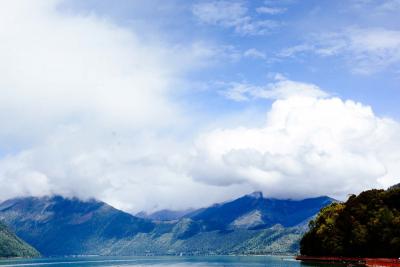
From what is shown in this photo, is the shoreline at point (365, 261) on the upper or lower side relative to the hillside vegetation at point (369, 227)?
lower

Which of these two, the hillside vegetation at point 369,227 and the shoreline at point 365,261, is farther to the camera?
the hillside vegetation at point 369,227

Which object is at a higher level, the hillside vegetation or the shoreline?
the hillside vegetation

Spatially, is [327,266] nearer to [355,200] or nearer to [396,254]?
[396,254]

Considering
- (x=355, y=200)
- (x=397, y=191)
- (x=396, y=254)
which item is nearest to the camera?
(x=396, y=254)

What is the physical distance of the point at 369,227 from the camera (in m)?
174

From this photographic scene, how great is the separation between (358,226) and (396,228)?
66.2ft

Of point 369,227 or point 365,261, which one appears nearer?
point 365,261

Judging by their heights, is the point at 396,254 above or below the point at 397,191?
below

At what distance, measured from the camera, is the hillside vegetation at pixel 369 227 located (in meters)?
162

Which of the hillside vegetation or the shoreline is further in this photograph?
the hillside vegetation

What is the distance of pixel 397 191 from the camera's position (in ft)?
576

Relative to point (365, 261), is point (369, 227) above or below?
above

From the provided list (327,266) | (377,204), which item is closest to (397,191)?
(377,204)

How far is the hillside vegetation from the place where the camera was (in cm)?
16162
